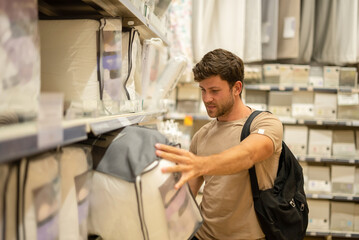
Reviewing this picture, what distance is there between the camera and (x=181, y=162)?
0.96 m

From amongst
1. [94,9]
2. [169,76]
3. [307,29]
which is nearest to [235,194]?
[169,76]

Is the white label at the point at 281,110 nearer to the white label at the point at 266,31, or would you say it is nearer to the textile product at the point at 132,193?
the white label at the point at 266,31

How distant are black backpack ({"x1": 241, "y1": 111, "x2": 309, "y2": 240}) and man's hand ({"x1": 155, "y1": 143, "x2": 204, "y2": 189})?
540 millimetres

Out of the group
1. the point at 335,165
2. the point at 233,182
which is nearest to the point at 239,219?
the point at 233,182

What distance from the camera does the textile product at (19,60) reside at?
2.01ft

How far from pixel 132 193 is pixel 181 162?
18cm

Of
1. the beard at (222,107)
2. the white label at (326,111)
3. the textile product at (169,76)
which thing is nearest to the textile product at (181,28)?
the textile product at (169,76)

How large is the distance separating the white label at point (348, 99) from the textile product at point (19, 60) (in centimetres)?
325

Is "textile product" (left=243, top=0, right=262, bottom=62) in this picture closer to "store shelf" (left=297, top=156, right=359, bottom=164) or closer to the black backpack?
"store shelf" (left=297, top=156, right=359, bottom=164)

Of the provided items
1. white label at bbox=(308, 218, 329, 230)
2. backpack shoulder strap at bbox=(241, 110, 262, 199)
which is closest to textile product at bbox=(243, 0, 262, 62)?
white label at bbox=(308, 218, 329, 230)

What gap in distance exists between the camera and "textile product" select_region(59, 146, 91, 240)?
76 centimetres

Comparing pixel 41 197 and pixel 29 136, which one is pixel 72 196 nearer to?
pixel 41 197

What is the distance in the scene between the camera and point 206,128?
5.81 feet

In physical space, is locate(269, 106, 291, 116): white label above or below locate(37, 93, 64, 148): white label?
below
